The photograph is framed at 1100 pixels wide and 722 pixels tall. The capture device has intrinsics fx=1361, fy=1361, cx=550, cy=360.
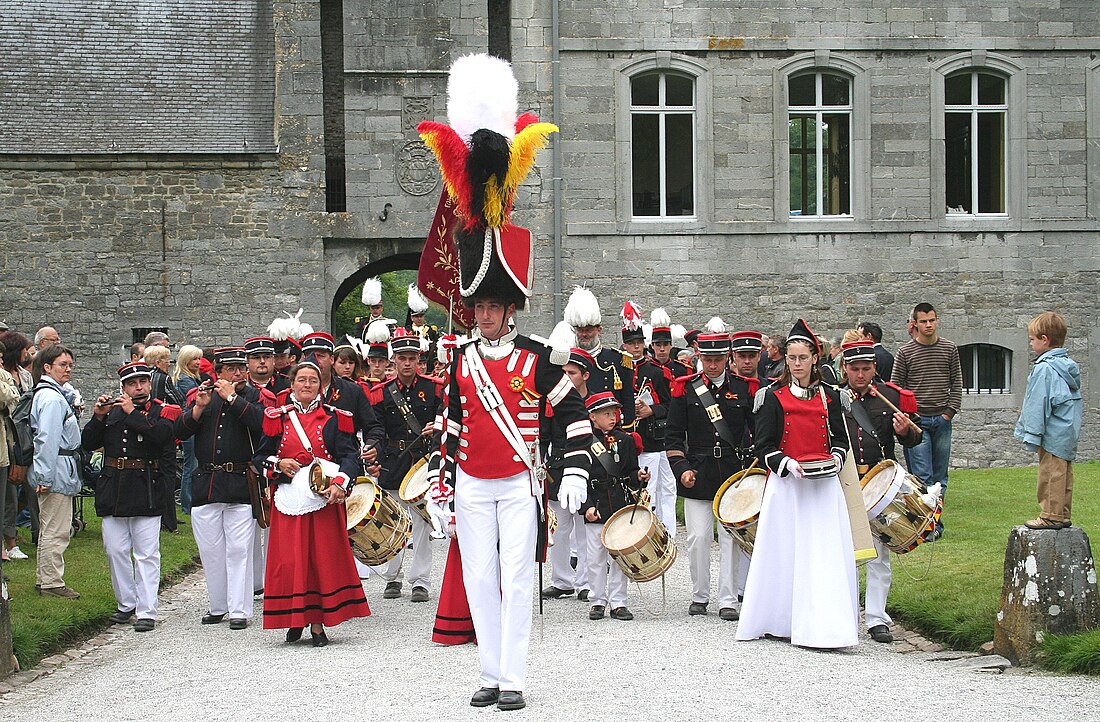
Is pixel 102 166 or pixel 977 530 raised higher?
pixel 102 166

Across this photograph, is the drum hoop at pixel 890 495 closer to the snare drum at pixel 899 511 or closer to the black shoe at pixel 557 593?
the snare drum at pixel 899 511

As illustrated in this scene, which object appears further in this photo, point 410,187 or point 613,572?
point 410,187

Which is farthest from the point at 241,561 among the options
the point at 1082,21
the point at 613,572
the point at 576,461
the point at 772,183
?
the point at 1082,21

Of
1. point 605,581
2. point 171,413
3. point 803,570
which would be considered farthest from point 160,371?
point 803,570

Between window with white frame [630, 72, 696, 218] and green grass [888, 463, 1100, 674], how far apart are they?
750cm

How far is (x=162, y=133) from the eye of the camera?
22.1 m

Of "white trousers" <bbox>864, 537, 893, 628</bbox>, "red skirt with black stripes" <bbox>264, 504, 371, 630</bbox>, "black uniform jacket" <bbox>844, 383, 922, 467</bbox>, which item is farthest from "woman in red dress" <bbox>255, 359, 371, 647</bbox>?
"black uniform jacket" <bbox>844, 383, 922, 467</bbox>

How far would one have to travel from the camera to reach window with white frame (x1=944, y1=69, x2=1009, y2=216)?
2331cm

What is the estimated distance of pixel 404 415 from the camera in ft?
39.9

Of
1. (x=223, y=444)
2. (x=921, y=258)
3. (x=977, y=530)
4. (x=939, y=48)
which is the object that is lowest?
(x=977, y=530)

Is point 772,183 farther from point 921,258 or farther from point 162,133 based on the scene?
point 162,133

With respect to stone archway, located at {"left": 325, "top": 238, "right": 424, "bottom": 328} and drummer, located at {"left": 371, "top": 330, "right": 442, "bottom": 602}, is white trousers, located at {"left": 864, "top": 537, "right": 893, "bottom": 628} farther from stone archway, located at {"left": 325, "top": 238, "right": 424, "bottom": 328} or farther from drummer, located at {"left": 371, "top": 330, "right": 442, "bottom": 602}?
stone archway, located at {"left": 325, "top": 238, "right": 424, "bottom": 328}

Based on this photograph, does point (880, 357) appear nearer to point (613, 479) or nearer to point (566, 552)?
point (566, 552)

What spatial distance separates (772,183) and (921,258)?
2836mm
